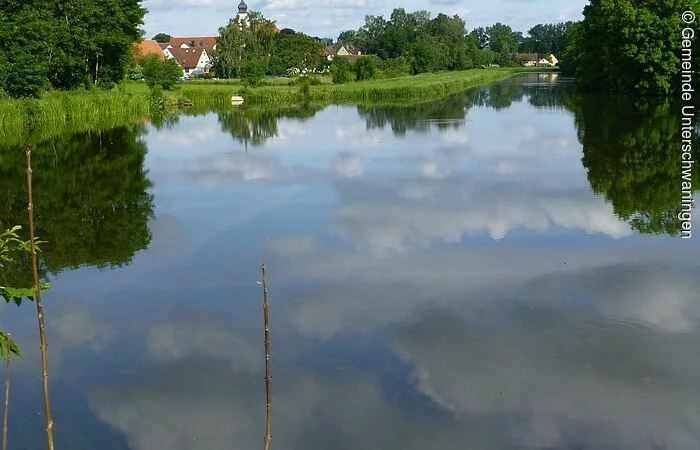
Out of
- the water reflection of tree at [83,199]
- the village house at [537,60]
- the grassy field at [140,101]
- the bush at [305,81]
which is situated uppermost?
the village house at [537,60]

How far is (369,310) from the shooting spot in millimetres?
8469

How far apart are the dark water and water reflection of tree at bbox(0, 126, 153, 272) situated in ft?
0.26

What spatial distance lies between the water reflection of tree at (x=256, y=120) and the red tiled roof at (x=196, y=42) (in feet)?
229

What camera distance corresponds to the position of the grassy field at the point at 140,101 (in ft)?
96.2

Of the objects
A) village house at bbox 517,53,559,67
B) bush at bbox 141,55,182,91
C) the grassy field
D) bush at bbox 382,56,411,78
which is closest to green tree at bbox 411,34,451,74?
bush at bbox 382,56,411,78

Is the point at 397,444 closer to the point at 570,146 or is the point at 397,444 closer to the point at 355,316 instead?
the point at 355,316

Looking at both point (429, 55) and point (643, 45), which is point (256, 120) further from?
point (429, 55)

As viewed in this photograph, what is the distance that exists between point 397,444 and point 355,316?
8.88 ft

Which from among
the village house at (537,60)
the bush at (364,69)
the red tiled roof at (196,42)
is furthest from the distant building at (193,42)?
the village house at (537,60)

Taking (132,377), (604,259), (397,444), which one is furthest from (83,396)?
(604,259)

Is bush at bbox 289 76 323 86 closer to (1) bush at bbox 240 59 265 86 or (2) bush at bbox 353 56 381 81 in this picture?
→ (1) bush at bbox 240 59 265 86

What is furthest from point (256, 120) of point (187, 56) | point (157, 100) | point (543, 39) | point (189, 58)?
point (543, 39)

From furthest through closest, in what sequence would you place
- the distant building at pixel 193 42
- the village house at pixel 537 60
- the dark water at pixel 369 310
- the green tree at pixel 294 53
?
the village house at pixel 537 60
the distant building at pixel 193 42
the green tree at pixel 294 53
the dark water at pixel 369 310

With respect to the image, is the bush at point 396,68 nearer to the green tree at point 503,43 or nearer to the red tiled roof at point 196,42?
the red tiled roof at point 196,42
